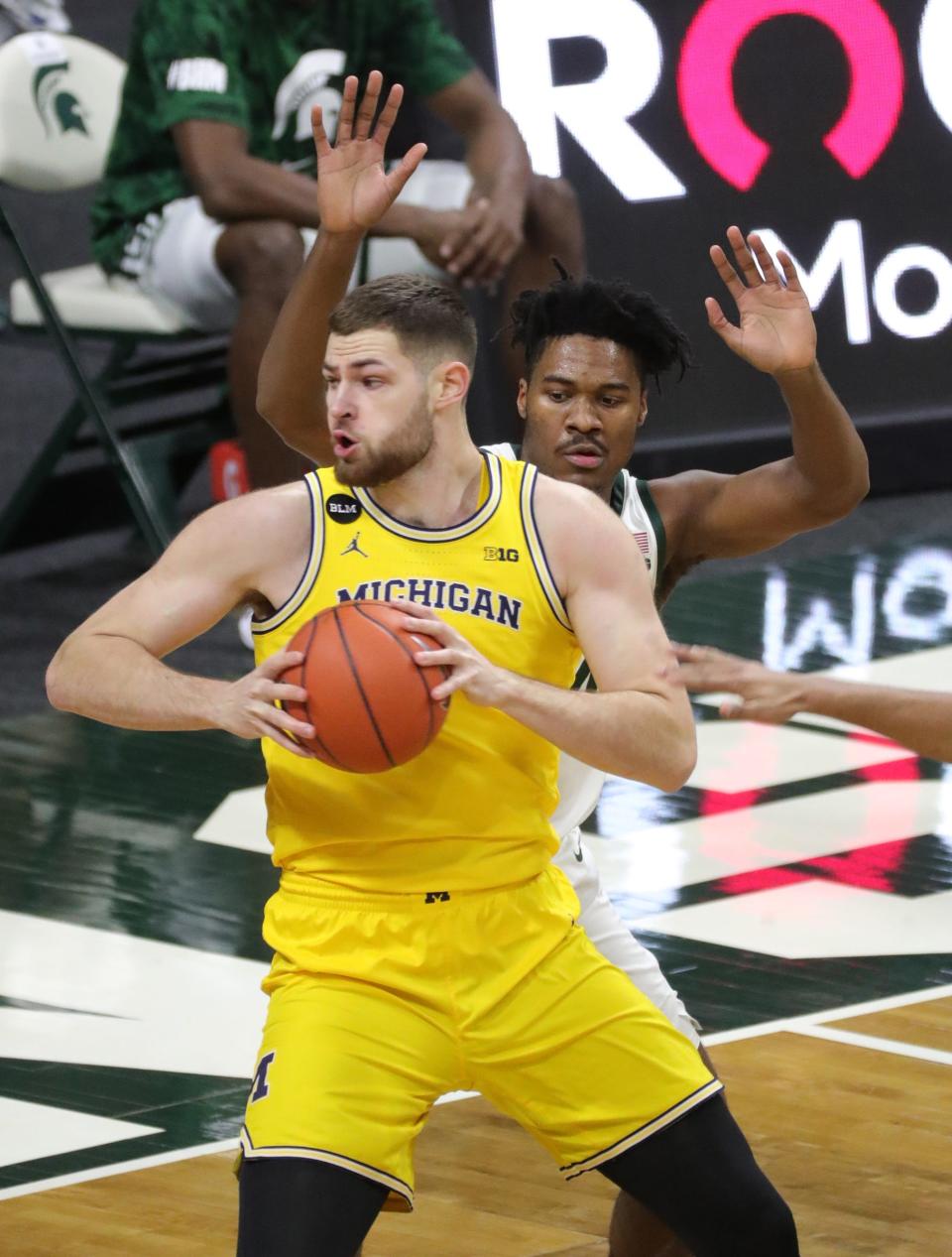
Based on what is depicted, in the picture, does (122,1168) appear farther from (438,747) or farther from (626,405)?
(626,405)

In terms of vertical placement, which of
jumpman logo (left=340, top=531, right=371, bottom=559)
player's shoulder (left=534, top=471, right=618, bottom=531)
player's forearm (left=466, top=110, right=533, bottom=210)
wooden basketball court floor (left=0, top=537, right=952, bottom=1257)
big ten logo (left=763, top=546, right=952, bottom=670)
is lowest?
big ten logo (left=763, top=546, right=952, bottom=670)

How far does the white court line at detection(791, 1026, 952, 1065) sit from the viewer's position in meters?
4.75

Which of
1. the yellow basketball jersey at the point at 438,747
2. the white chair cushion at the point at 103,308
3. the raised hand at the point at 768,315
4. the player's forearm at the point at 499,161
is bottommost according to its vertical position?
the white chair cushion at the point at 103,308

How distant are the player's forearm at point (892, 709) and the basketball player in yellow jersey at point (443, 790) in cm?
25

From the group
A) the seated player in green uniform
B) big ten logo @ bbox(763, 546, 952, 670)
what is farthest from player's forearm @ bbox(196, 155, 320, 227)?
big ten logo @ bbox(763, 546, 952, 670)

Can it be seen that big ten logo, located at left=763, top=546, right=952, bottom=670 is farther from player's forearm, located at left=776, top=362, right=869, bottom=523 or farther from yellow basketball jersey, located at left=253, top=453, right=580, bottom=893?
yellow basketball jersey, located at left=253, top=453, right=580, bottom=893

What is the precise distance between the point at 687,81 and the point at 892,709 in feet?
20.2

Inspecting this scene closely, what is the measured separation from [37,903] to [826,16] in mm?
5252

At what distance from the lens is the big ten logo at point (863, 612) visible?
24.9 ft

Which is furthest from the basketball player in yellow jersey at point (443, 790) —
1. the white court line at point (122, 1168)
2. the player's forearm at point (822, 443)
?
the white court line at point (122, 1168)

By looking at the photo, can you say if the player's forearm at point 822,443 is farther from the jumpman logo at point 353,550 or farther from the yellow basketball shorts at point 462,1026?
the yellow basketball shorts at point 462,1026

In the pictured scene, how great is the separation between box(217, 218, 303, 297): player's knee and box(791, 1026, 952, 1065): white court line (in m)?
3.54

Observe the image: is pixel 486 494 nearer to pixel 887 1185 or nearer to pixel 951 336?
pixel 887 1185

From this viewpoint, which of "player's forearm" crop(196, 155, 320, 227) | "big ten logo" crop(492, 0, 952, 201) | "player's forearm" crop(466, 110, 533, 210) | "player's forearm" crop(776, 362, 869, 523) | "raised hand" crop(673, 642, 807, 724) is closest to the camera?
"raised hand" crop(673, 642, 807, 724)
